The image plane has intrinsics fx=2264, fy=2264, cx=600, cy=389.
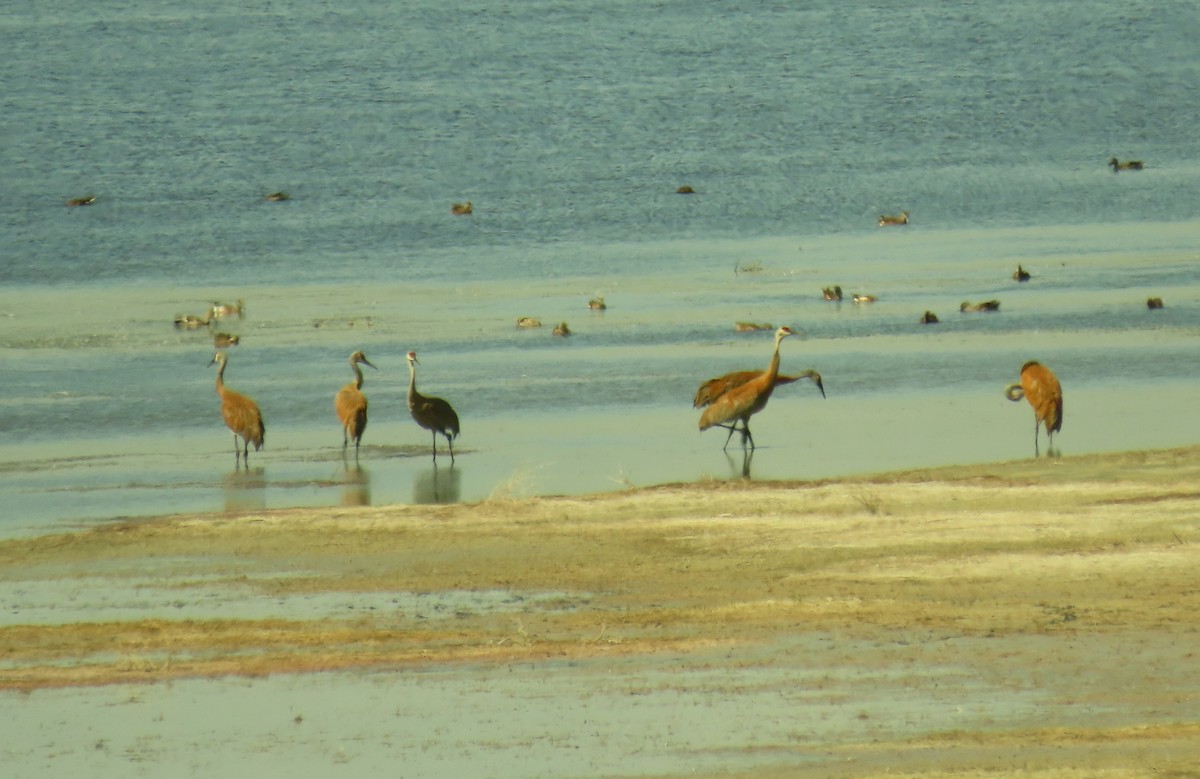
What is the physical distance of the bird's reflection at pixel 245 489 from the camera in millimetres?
17594

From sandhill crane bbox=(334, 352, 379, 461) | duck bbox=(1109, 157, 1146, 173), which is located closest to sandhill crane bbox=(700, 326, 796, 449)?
sandhill crane bbox=(334, 352, 379, 461)

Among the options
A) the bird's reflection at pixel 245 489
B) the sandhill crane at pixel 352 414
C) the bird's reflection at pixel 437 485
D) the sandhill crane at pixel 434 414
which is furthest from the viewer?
the sandhill crane at pixel 352 414

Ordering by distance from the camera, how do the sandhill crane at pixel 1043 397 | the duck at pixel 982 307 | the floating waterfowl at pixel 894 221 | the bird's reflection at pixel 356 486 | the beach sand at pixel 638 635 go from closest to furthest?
the beach sand at pixel 638 635 < the bird's reflection at pixel 356 486 < the sandhill crane at pixel 1043 397 < the duck at pixel 982 307 < the floating waterfowl at pixel 894 221

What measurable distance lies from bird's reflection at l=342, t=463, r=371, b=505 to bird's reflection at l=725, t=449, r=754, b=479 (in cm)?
297

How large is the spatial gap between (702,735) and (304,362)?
16.8 meters

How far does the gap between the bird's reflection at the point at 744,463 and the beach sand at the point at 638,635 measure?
5.39 ft

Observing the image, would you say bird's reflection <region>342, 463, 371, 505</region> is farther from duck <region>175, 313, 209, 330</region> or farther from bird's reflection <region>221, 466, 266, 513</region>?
duck <region>175, 313, 209, 330</region>

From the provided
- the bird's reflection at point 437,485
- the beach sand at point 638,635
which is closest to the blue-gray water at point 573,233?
the bird's reflection at point 437,485

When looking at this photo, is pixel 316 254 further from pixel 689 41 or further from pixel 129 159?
pixel 689 41

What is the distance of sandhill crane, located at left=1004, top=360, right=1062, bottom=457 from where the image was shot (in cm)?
1919

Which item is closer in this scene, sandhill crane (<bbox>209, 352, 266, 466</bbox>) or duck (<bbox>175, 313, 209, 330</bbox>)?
sandhill crane (<bbox>209, 352, 266, 466</bbox>)

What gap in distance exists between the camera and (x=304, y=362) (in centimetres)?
2670

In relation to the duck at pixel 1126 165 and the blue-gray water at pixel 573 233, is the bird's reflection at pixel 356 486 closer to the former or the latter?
the blue-gray water at pixel 573 233

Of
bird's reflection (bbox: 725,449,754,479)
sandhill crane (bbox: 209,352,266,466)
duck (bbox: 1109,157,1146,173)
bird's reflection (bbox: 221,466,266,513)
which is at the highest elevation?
duck (bbox: 1109,157,1146,173)
